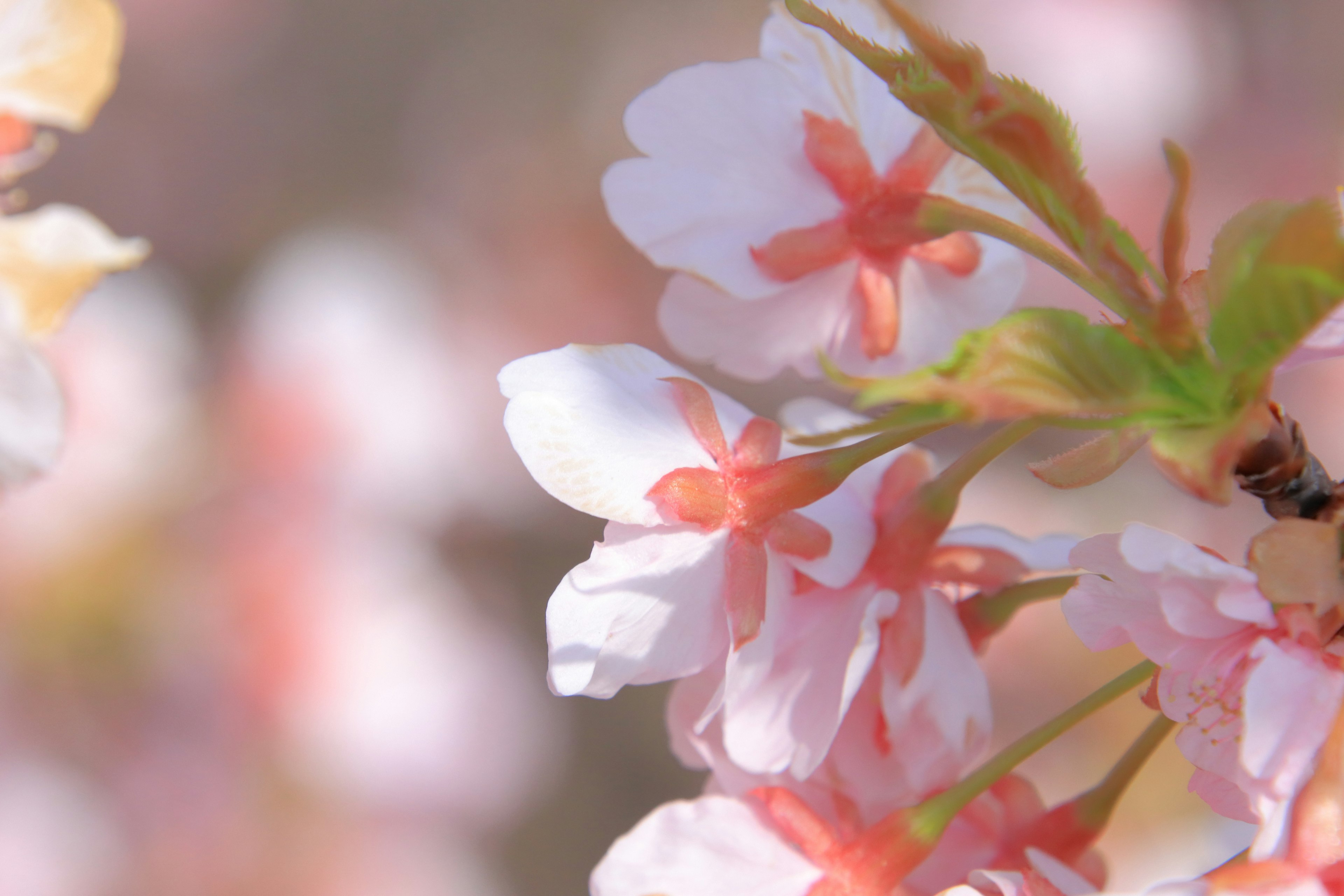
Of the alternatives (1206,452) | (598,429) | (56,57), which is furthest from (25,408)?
→ (1206,452)

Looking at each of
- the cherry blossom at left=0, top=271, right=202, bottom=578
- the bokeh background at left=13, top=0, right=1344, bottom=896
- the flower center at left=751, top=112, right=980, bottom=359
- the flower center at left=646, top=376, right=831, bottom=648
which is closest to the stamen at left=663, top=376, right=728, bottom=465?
the flower center at left=646, top=376, right=831, bottom=648

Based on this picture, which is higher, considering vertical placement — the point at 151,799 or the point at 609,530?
the point at 609,530

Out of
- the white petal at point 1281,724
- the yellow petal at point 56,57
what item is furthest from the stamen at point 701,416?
the yellow petal at point 56,57

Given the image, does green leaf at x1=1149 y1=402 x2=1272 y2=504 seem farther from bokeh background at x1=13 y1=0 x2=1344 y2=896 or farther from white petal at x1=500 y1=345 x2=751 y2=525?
bokeh background at x1=13 y1=0 x2=1344 y2=896

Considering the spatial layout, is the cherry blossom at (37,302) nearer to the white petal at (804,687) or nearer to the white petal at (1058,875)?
the white petal at (804,687)

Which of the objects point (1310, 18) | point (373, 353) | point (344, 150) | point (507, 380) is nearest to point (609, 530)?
point (507, 380)

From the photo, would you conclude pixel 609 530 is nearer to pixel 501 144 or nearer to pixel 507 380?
pixel 507 380

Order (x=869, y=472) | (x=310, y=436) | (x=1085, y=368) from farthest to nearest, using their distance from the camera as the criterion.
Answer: (x=310, y=436) < (x=869, y=472) < (x=1085, y=368)
